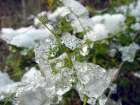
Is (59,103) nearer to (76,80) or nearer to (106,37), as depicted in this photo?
(76,80)

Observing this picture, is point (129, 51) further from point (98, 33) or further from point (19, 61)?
point (19, 61)

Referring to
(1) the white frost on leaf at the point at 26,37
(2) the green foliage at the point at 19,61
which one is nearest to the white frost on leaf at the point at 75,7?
(1) the white frost on leaf at the point at 26,37

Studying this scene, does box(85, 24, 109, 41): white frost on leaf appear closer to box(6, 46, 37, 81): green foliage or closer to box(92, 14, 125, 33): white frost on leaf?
box(92, 14, 125, 33): white frost on leaf

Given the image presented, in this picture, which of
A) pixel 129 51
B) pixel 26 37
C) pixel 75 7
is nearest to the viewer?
pixel 75 7

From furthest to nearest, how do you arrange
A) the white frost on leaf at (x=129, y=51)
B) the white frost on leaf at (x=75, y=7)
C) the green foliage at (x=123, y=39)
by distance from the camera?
the green foliage at (x=123, y=39) → the white frost on leaf at (x=129, y=51) → the white frost on leaf at (x=75, y=7)

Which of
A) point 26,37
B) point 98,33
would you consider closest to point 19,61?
point 26,37

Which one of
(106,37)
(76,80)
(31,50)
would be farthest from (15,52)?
(76,80)

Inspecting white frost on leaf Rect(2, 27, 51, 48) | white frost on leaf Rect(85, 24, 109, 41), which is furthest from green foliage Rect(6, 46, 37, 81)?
white frost on leaf Rect(85, 24, 109, 41)

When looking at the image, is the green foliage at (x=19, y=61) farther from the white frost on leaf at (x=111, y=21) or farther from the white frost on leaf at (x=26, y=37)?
the white frost on leaf at (x=111, y=21)

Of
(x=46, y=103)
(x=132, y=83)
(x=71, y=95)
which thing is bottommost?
(x=132, y=83)
